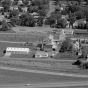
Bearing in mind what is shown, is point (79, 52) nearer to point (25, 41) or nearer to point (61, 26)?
point (25, 41)

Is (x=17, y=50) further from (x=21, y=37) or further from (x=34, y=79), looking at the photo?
(x=34, y=79)

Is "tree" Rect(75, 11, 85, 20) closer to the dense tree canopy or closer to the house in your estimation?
the dense tree canopy

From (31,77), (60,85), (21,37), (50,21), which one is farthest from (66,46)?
(50,21)

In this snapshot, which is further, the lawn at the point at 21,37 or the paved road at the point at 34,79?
the lawn at the point at 21,37

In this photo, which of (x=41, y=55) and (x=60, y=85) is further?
(x=41, y=55)

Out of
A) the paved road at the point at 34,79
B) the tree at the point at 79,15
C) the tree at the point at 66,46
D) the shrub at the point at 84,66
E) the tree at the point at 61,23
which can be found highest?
the tree at the point at 79,15

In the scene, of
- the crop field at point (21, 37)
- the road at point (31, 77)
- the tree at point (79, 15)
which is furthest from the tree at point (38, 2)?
the road at point (31, 77)

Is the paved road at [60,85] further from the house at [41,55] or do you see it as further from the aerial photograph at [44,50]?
the house at [41,55]

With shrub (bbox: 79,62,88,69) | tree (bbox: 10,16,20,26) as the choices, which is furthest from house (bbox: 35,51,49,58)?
tree (bbox: 10,16,20,26)
